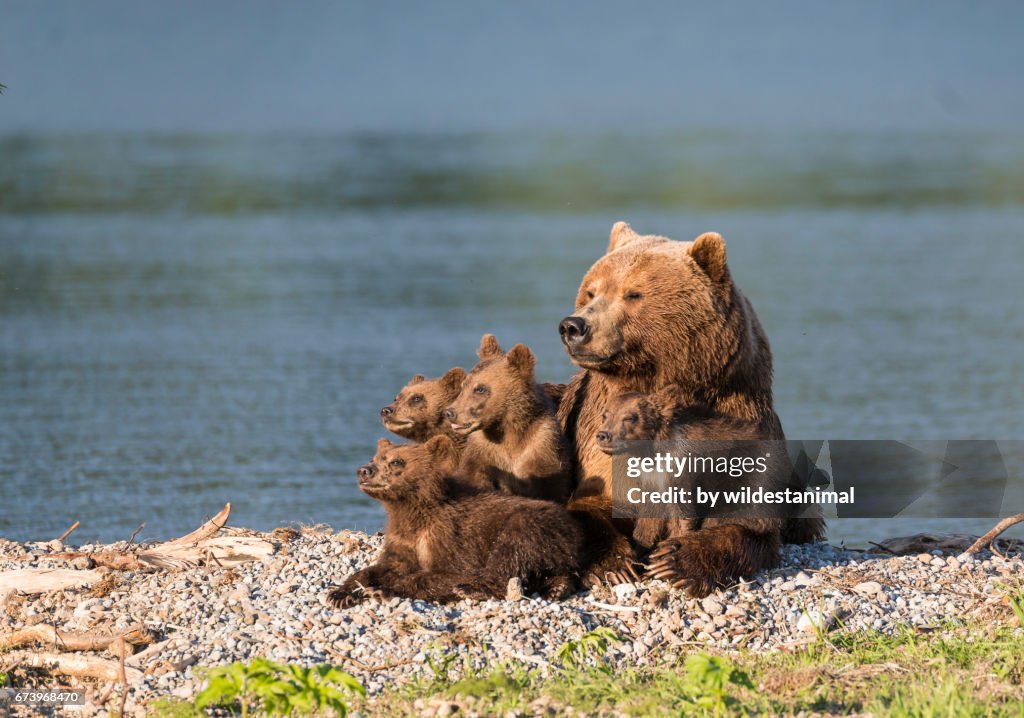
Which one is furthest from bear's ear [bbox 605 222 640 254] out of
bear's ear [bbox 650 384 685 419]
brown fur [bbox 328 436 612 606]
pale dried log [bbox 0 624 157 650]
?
pale dried log [bbox 0 624 157 650]

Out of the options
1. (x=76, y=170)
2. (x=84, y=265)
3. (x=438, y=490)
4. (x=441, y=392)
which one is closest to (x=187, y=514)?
(x=441, y=392)

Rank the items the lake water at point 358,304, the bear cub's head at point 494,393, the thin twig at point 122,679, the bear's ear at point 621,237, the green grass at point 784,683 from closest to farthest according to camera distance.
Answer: the green grass at point 784,683 → the thin twig at point 122,679 → the bear cub's head at point 494,393 → the bear's ear at point 621,237 → the lake water at point 358,304

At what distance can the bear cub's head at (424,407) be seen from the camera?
7.98 meters

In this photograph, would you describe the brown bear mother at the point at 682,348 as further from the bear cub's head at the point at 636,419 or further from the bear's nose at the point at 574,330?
the bear cub's head at the point at 636,419

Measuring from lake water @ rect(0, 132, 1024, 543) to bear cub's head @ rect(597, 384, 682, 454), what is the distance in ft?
14.0

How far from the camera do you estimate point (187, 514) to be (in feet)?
38.0

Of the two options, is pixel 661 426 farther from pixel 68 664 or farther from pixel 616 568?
pixel 68 664

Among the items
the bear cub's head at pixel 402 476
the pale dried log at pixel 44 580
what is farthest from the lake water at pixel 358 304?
the bear cub's head at pixel 402 476

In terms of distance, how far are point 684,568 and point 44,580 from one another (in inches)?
128

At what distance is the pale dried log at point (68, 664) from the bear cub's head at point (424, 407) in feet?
5.89

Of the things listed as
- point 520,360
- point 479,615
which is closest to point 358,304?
point 520,360

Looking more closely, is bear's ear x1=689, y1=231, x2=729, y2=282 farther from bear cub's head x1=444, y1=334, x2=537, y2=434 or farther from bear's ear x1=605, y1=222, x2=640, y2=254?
bear cub's head x1=444, y1=334, x2=537, y2=434

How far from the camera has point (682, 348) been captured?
7.22 meters

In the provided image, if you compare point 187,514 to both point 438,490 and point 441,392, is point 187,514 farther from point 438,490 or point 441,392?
point 438,490
